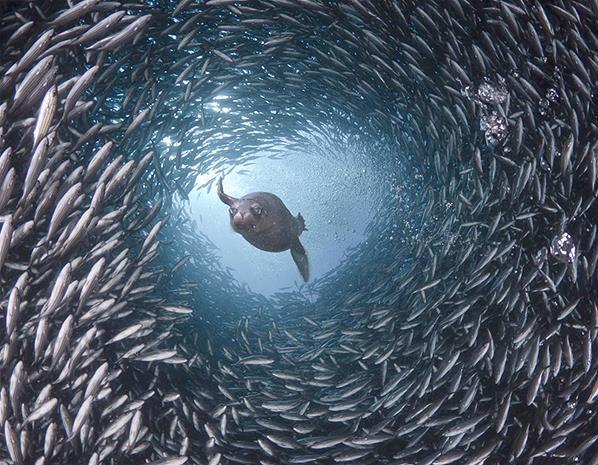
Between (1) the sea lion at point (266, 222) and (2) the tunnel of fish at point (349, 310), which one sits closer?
(2) the tunnel of fish at point (349, 310)

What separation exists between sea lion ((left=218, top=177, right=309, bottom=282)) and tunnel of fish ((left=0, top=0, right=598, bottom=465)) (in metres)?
1.30

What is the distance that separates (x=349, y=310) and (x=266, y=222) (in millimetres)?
2142

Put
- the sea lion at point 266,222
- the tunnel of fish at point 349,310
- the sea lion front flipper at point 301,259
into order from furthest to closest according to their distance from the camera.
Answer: the sea lion front flipper at point 301,259 < the sea lion at point 266,222 < the tunnel of fish at point 349,310

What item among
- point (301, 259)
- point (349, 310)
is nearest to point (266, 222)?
point (301, 259)

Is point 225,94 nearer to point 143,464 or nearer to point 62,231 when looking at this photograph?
point 62,231

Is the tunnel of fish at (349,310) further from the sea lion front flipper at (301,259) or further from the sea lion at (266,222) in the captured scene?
the sea lion front flipper at (301,259)

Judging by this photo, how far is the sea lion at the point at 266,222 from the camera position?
6473 mm

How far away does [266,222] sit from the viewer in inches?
277

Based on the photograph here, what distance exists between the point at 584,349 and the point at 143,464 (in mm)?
4176

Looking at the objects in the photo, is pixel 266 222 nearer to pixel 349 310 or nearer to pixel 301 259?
pixel 301 259

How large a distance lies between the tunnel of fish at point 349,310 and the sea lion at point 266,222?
1.30 meters

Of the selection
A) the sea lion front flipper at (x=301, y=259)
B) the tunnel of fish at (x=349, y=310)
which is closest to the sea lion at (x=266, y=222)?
the sea lion front flipper at (x=301, y=259)

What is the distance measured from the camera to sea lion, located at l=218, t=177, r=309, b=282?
6.47 meters

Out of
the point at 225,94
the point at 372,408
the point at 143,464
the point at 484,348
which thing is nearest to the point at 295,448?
the point at 372,408
